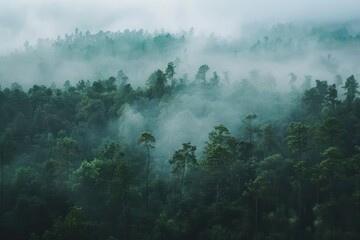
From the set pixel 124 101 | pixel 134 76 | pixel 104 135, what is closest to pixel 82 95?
pixel 124 101

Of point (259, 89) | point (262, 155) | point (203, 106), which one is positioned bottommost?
point (262, 155)

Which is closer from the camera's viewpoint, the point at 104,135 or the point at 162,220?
the point at 162,220

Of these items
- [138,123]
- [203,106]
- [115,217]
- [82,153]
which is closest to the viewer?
[115,217]

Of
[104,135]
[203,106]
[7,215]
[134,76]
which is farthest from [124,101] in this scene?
[134,76]

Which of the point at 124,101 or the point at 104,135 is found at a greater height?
the point at 124,101

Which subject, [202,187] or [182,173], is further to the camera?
[182,173]

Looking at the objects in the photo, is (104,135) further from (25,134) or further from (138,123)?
(25,134)

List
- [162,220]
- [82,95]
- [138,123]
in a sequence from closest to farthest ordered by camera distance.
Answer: [162,220], [138,123], [82,95]

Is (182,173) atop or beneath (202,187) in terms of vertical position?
atop
